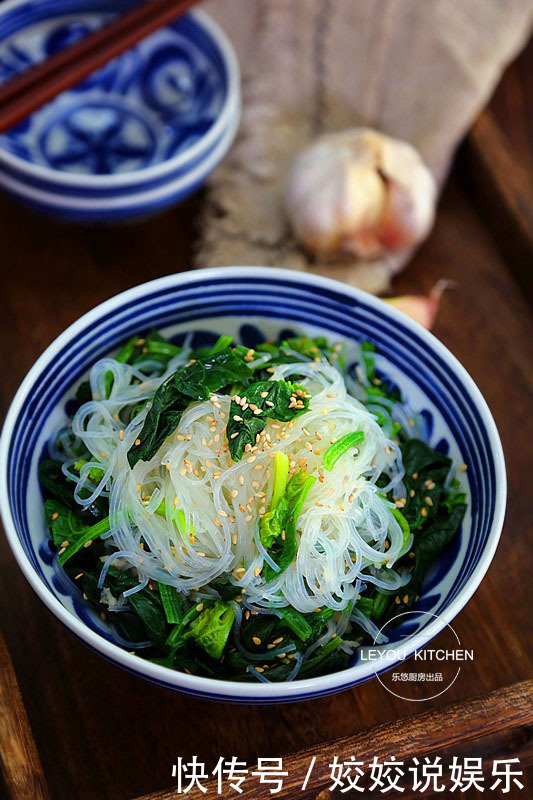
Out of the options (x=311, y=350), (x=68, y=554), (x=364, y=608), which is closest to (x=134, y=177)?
(x=311, y=350)

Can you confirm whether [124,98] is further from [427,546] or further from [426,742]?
[426,742]

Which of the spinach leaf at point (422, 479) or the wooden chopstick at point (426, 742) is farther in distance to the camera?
the spinach leaf at point (422, 479)

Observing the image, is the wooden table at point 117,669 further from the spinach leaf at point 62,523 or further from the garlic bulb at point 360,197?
the spinach leaf at point 62,523

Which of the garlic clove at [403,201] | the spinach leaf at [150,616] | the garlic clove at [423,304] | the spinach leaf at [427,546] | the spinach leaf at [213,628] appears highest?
the garlic clove at [403,201]

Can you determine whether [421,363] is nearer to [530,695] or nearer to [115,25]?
[530,695]

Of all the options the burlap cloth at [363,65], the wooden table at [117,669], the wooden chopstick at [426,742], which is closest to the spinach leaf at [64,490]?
the wooden table at [117,669]

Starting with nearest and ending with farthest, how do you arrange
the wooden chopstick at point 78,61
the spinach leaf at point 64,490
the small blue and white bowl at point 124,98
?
the spinach leaf at point 64,490 → the wooden chopstick at point 78,61 → the small blue and white bowl at point 124,98

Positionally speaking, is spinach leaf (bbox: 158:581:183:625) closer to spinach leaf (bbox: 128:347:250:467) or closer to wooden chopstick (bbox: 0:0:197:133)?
spinach leaf (bbox: 128:347:250:467)

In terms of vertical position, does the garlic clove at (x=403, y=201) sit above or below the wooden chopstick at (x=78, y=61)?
below

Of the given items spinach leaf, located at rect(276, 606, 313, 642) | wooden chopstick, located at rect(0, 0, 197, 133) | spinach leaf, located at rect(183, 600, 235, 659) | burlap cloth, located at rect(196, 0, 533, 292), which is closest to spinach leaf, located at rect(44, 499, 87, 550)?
spinach leaf, located at rect(183, 600, 235, 659)
